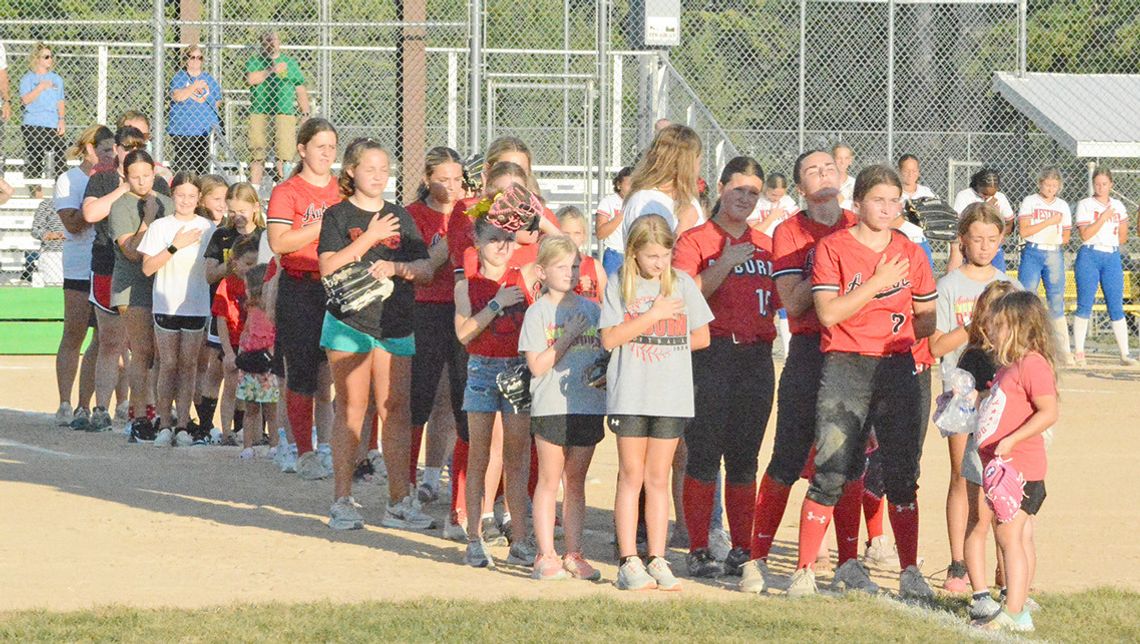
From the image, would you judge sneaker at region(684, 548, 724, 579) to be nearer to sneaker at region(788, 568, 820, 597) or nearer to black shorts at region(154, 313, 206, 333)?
sneaker at region(788, 568, 820, 597)

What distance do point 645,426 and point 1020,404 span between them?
1485 millimetres

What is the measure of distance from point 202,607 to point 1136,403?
996 cm

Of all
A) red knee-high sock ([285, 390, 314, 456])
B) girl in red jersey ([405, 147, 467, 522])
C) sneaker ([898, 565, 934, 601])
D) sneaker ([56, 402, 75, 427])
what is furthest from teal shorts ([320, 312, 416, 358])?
sneaker ([56, 402, 75, 427])

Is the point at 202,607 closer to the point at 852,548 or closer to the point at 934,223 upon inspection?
the point at 852,548

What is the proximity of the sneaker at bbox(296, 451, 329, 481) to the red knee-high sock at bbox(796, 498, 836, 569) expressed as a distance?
3.65 m

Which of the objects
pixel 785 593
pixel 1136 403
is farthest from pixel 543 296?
pixel 1136 403

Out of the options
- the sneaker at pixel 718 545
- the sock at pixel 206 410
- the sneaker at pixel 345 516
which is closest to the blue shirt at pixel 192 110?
the sock at pixel 206 410

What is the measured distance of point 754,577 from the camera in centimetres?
655

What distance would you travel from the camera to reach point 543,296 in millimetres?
6773

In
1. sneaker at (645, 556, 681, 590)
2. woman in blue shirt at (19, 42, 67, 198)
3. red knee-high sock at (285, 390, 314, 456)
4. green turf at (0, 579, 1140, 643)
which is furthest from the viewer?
woman in blue shirt at (19, 42, 67, 198)

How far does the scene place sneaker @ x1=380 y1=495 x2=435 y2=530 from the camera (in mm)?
7945

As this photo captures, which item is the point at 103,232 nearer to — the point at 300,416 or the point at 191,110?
the point at 300,416

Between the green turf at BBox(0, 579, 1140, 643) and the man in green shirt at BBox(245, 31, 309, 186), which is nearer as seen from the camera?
the green turf at BBox(0, 579, 1140, 643)

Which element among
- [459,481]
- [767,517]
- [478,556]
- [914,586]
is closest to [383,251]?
[459,481]
